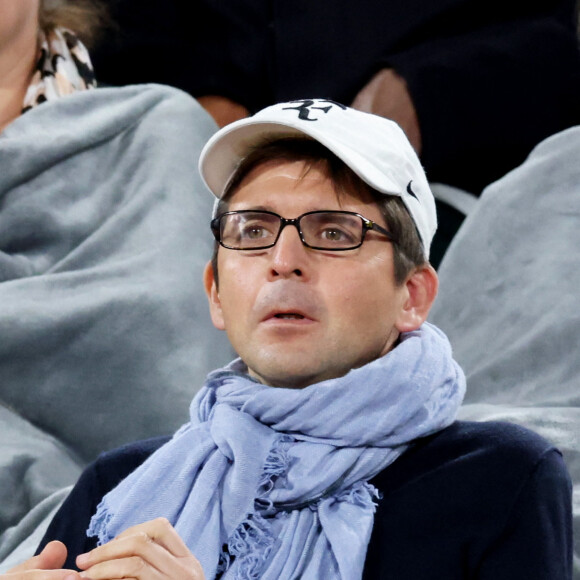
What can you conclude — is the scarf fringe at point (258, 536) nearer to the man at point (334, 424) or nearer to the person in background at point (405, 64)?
the man at point (334, 424)

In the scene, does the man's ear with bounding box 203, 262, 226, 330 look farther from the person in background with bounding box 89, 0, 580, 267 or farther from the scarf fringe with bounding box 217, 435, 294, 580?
the person in background with bounding box 89, 0, 580, 267

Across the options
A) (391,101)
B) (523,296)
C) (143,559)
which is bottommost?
(523,296)

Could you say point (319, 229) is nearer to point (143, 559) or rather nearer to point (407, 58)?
point (143, 559)

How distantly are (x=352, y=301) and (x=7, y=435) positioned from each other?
0.65 metres

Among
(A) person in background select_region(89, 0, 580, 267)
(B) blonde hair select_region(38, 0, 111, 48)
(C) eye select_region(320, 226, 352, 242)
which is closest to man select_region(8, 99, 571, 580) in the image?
(C) eye select_region(320, 226, 352, 242)

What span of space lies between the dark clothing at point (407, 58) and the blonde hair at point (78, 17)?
44 mm

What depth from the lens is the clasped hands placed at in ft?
2.76

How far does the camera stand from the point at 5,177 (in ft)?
5.48

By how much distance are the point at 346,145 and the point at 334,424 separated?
0.23 metres

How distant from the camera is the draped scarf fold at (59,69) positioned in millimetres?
1836

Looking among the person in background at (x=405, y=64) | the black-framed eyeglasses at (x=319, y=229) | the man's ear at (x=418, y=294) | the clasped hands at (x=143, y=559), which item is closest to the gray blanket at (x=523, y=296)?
Result: the person in background at (x=405, y=64)

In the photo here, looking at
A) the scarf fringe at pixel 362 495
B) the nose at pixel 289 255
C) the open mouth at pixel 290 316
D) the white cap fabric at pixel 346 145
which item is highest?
the white cap fabric at pixel 346 145

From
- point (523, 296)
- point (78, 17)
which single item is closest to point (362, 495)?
point (523, 296)

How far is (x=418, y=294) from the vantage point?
107cm
